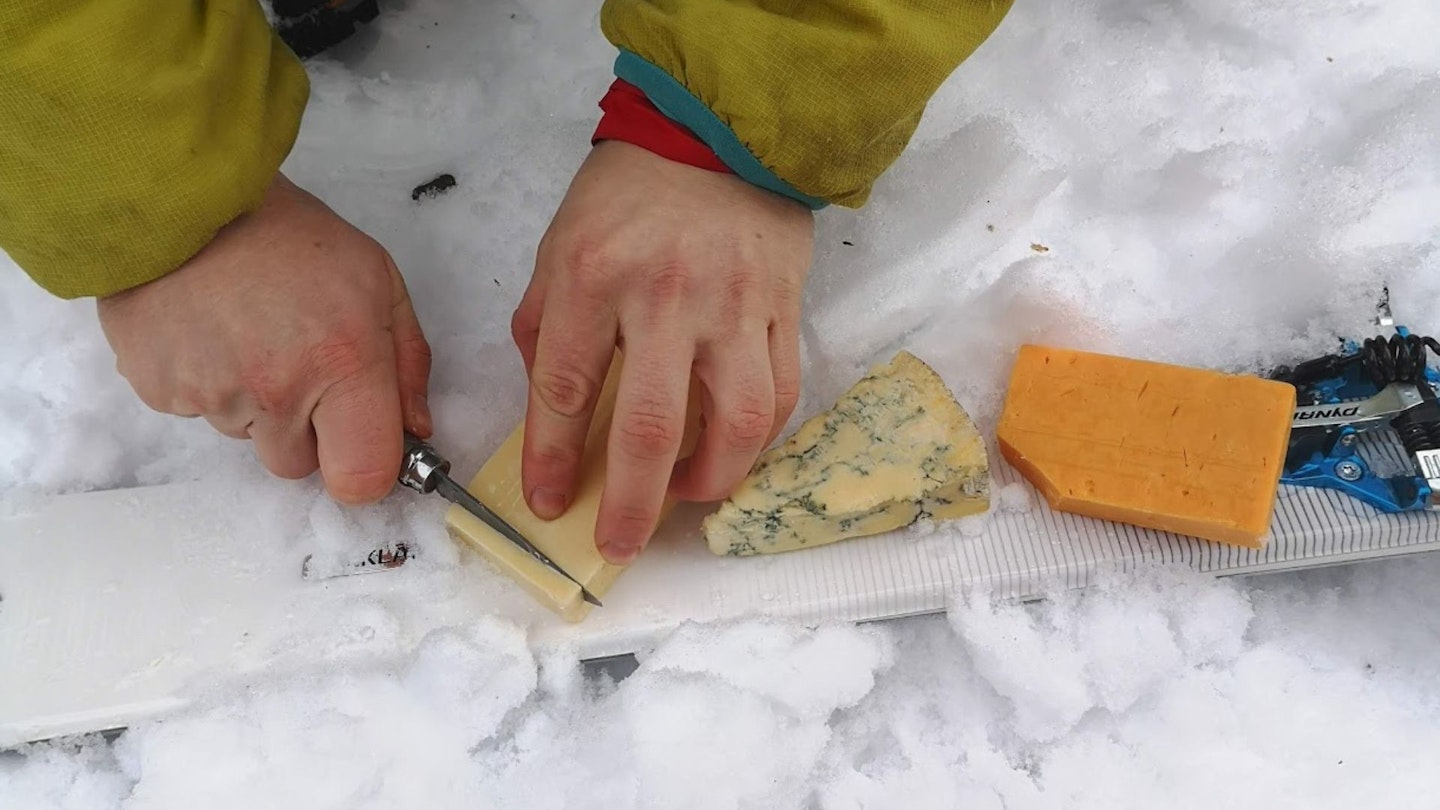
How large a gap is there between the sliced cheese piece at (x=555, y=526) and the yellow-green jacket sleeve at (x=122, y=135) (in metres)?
0.34

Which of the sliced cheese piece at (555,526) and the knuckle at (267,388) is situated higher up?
the knuckle at (267,388)

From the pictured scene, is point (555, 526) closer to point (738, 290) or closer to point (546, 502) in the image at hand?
point (546, 502)

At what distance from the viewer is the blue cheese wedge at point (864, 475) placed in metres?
1.00

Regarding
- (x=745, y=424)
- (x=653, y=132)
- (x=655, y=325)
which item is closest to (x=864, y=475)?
(x=745, y=424)

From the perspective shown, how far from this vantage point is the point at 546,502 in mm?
985

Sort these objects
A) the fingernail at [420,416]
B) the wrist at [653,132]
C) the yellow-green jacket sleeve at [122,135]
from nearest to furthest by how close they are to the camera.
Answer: the yellow-green jacket sleeve at [122,135] < the wrist at [653,132] < the fingernail at [420,416]

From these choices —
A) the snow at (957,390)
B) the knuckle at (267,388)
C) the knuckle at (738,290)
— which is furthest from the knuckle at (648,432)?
A: the knuckle at (267,388)

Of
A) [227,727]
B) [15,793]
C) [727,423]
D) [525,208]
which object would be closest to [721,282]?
[727,423]

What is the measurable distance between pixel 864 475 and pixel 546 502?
0.30 m

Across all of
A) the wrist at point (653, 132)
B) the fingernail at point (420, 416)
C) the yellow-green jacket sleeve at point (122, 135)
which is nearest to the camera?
the yellow-green jacket sleeve at point (122, 135)

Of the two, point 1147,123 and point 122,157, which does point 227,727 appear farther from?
point 1147,123

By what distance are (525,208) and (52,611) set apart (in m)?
0.67

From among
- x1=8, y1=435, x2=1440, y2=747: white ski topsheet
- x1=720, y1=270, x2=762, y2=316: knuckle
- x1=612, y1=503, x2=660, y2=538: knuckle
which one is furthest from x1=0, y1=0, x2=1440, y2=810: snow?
x1=720, y1=270, x2=762, y2=316: knuckle

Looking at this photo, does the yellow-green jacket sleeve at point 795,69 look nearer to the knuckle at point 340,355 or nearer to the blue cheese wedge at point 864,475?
the blue cheese wedge at point 864,475
